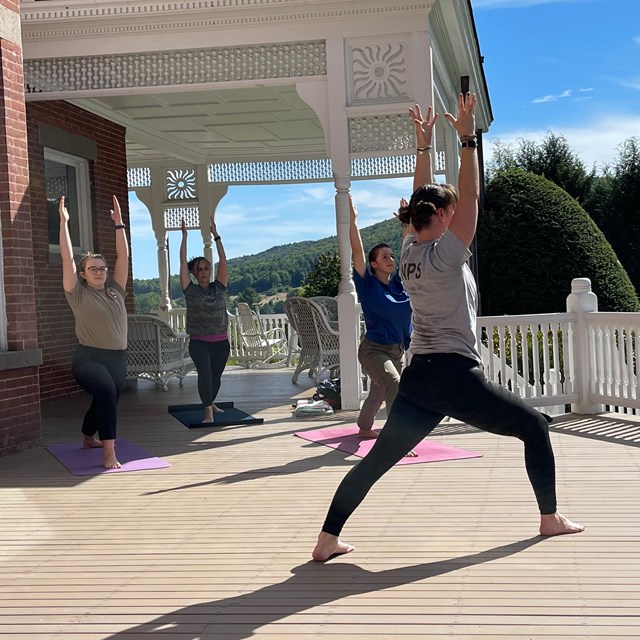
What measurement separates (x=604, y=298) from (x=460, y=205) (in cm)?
858

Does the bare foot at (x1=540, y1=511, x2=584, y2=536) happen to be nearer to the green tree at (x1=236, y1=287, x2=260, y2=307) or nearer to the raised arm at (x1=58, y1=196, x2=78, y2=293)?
the raised arm at (x1=58, y1=196, x2=78, y2=293)

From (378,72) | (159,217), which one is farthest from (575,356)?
(159,217)

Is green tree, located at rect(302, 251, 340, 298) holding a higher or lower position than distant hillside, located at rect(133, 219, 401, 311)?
lower

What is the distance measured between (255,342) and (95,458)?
9.40 metres

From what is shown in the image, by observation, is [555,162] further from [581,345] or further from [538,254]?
[581,345]

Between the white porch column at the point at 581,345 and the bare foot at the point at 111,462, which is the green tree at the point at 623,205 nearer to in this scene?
the white porch column at the point at 581,345

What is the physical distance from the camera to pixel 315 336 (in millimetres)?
11891

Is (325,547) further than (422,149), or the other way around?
(422,149)

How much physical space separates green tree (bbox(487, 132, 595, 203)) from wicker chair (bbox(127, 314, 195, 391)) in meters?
15.2

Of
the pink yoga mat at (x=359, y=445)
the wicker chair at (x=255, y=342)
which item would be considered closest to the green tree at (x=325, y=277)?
the wicker chair at (x=255, y=342)

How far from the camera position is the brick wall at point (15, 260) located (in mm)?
7309

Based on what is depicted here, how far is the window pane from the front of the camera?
452 inches

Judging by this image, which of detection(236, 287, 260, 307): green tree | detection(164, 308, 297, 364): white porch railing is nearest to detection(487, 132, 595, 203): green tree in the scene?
detection(236, 287, 260, 307): green tree

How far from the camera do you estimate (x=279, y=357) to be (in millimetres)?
16625
